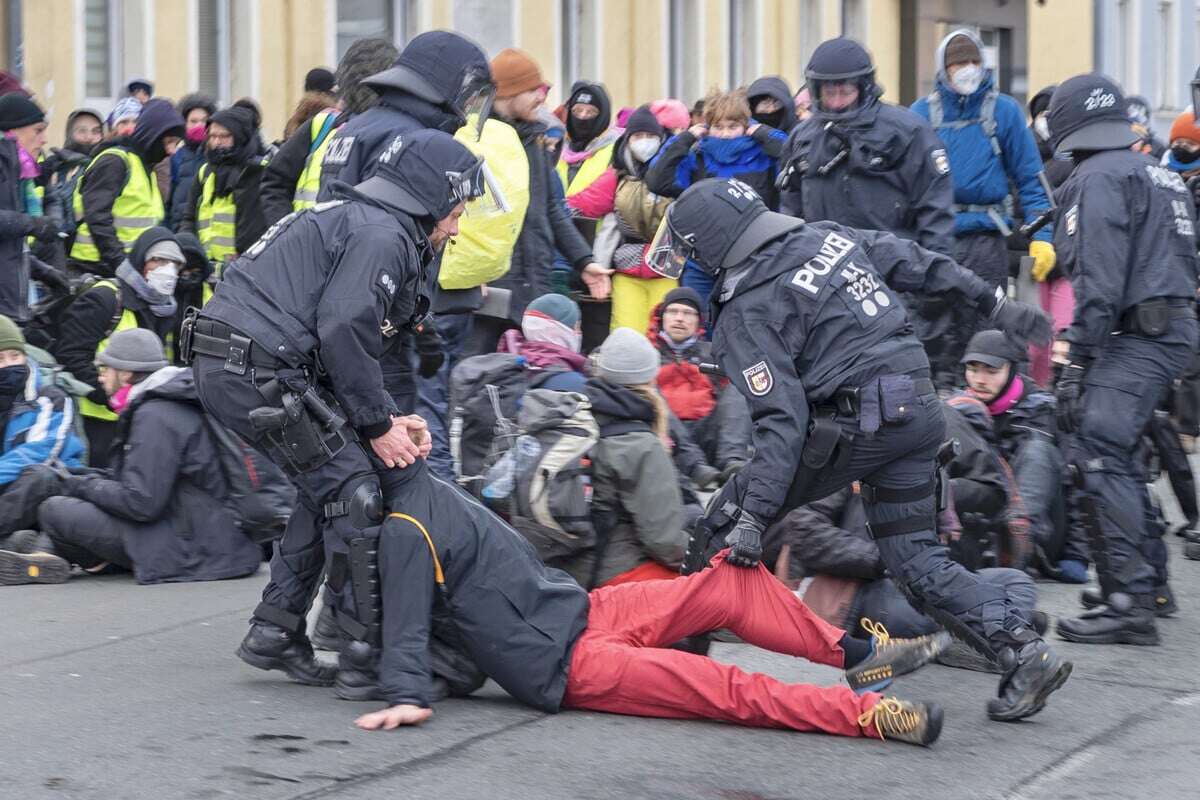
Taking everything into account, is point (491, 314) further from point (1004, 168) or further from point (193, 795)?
point (193, 795)

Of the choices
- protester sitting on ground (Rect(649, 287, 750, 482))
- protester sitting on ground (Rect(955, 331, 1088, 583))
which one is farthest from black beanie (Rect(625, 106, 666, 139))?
protester sitting on ground (Rect(955, 331, 1088, 583))

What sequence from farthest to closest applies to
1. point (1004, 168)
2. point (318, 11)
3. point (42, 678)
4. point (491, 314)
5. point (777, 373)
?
point (318, 11) < point (1004, 168) < point (491, 314) < point (42, 678) < point (777, 373)

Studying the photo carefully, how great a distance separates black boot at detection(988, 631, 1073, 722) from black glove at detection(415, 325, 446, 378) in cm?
288

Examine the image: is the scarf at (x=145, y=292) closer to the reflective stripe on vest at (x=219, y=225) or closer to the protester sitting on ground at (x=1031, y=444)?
the reflective stripe on vest at (x=219, y=225)

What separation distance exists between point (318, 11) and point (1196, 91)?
7645 millimetres

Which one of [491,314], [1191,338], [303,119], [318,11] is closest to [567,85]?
[318,11]

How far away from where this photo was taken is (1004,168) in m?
9.57

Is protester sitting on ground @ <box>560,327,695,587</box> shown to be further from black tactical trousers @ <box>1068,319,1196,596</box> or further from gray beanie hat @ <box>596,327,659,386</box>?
black tactical trousers @ <box>1068,319,1196,596</box>

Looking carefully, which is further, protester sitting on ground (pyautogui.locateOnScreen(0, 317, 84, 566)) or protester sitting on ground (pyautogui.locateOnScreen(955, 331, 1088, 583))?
protester sitting on ground (pyautogui.locateOnScreen(0, 317, 84, 566))

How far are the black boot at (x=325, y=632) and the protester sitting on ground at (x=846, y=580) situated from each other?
1.55 meters

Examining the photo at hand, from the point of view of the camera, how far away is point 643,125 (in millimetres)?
11117

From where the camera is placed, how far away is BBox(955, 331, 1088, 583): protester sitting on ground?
7922 mm

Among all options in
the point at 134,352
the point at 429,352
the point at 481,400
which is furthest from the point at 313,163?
the point at 481,400

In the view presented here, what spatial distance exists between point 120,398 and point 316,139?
1455 mm
